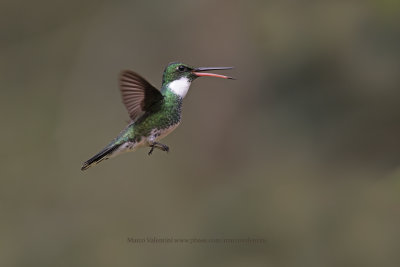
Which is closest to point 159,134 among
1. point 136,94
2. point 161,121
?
point 161,121

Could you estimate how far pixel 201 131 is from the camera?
636cm

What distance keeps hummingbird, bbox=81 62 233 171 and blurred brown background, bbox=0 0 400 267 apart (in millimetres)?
3109

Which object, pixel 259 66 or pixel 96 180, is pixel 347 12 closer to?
pixel 259 66

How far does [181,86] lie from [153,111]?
5.4 inches

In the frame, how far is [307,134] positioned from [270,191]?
684 millimetres

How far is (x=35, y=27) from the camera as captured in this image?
256 inches

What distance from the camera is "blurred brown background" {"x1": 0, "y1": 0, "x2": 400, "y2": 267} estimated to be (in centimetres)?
533

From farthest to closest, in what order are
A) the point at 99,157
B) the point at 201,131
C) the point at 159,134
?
the point at 201,131, the point at 159,134, the point at 99,157

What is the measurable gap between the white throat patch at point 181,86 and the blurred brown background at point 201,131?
10.2 ft

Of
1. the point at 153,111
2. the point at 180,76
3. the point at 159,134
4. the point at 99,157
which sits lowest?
the point at 99,157

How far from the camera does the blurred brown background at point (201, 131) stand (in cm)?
533

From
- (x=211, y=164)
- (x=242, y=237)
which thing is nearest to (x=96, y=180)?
(x=211, y=164)

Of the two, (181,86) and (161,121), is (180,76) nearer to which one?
(181,86)

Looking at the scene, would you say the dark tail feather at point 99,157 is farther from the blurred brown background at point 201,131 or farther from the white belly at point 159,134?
the blurred brown background at point 201,131
